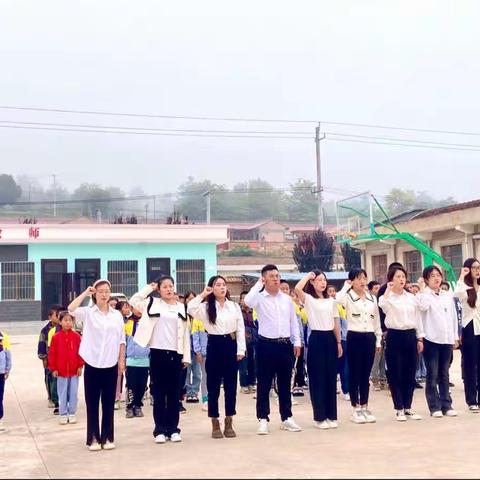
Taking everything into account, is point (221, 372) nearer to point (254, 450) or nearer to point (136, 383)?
point (254, 450)

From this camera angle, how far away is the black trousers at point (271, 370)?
23.3 feet

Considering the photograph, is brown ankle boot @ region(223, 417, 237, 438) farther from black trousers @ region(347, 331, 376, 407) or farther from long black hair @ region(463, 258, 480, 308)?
long black hair @ region(463, 258, 480, 308)

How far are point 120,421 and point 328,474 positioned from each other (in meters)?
3.62

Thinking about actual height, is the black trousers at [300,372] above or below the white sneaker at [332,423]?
above

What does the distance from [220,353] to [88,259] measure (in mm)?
23296

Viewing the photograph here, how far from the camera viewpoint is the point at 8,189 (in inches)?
3622

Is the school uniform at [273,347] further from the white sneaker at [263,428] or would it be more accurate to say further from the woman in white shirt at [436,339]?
the woman in white shirt at [436,339]

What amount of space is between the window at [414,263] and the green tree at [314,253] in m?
15.2

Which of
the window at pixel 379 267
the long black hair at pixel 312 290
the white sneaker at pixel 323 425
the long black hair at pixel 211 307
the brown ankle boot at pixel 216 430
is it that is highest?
the window at pixel 379 267

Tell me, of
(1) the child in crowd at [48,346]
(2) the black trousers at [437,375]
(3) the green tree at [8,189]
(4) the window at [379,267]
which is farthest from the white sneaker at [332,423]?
(3) the green tree at [8,189]

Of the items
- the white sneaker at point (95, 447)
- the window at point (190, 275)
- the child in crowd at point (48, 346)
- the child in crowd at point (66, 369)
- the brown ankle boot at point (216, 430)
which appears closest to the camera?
the white sneaker at point (95, 447)

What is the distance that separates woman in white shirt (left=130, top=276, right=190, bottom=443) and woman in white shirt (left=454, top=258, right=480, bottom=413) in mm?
3332

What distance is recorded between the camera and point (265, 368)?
7141 millimetres

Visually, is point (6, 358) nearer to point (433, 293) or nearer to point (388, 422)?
point (388, 422)
